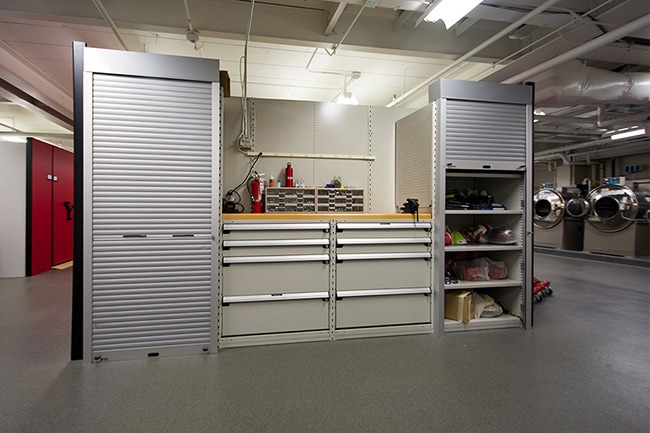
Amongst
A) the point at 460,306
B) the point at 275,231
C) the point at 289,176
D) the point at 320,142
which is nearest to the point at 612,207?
the point at 460,306

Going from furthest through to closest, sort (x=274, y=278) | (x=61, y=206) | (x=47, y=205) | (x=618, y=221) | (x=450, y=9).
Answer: (x=618, y=221)
(x=61, y=206)
(x=47, y=205)
(x=274, y=278)
(x=450, y=9)

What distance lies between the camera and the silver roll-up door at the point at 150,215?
2.42 meters

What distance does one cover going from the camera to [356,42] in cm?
361

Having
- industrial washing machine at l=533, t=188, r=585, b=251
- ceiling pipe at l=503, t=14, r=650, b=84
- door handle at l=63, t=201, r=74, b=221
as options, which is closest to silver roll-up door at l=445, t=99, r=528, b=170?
ceiling pipe at l=503, t=14, r=650, b=84

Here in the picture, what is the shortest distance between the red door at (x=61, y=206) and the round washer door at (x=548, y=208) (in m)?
10.5

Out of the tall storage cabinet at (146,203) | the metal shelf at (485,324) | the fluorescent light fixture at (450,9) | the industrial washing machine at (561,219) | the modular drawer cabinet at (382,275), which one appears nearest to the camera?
the tall storage cabinet at (146,203)

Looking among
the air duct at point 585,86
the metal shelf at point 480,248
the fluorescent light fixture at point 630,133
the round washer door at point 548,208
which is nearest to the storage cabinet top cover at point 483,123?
the metal shelf at point 480,248

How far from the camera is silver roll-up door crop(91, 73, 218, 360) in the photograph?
2422 millimetres

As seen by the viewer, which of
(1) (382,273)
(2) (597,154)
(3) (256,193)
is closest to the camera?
(1) (382,273)

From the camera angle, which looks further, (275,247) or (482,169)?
(482,169)

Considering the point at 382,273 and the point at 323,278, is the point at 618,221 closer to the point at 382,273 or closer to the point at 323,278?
the point at 382,273

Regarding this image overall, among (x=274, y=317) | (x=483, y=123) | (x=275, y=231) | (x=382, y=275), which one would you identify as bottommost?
(x=274, y=317)

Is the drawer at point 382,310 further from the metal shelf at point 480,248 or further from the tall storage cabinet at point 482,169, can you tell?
the metal shelf at point 480,248

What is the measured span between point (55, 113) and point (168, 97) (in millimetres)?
4620
